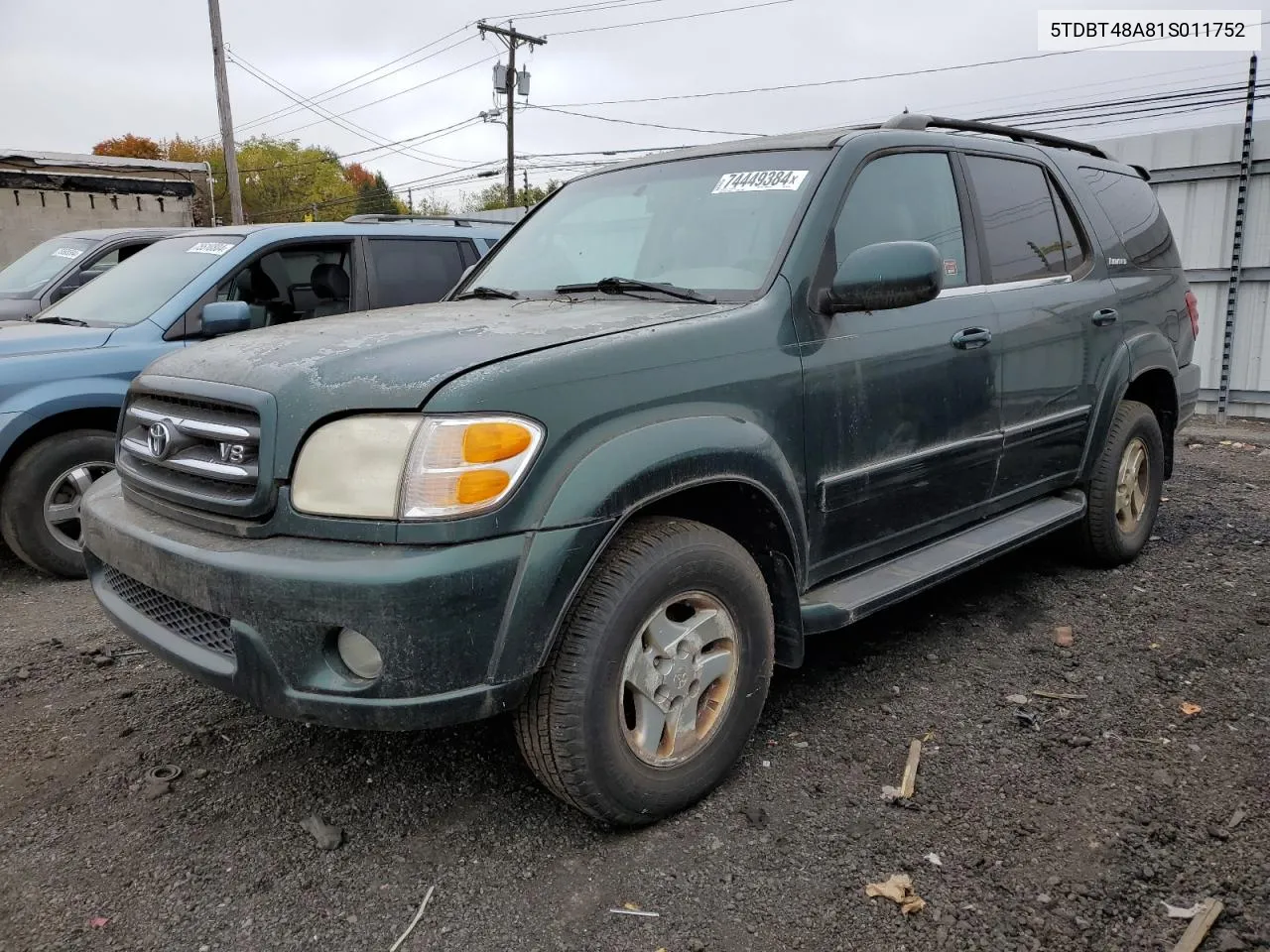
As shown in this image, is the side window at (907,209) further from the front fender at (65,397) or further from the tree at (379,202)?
the tree at (379,202)

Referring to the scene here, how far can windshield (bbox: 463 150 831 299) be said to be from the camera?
2.98 m

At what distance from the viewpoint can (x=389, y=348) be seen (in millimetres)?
2412

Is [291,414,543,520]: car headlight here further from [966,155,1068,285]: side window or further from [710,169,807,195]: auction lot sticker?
[966,155,1068,285]: side window

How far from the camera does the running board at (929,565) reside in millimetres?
2898

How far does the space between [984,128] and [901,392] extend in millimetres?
1441

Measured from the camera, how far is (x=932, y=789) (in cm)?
270

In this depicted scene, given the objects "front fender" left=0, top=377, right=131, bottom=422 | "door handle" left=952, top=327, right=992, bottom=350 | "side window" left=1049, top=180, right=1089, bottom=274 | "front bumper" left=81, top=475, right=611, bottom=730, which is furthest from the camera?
"front fender" left=0, top=377, right=131, bottom=422

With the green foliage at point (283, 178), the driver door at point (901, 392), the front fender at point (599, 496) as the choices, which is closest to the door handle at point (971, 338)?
the driver door at point (901, 392)

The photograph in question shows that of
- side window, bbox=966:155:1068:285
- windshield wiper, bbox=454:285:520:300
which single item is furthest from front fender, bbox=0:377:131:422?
side window, bbox=966:155:1068:285

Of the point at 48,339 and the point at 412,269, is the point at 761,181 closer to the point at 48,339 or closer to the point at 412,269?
the point at 412,269

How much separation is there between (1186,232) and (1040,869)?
900 cm

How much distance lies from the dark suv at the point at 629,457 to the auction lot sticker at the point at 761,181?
3 cm

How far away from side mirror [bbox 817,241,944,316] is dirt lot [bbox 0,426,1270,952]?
4.56ft

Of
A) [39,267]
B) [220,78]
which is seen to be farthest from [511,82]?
[39,267]
